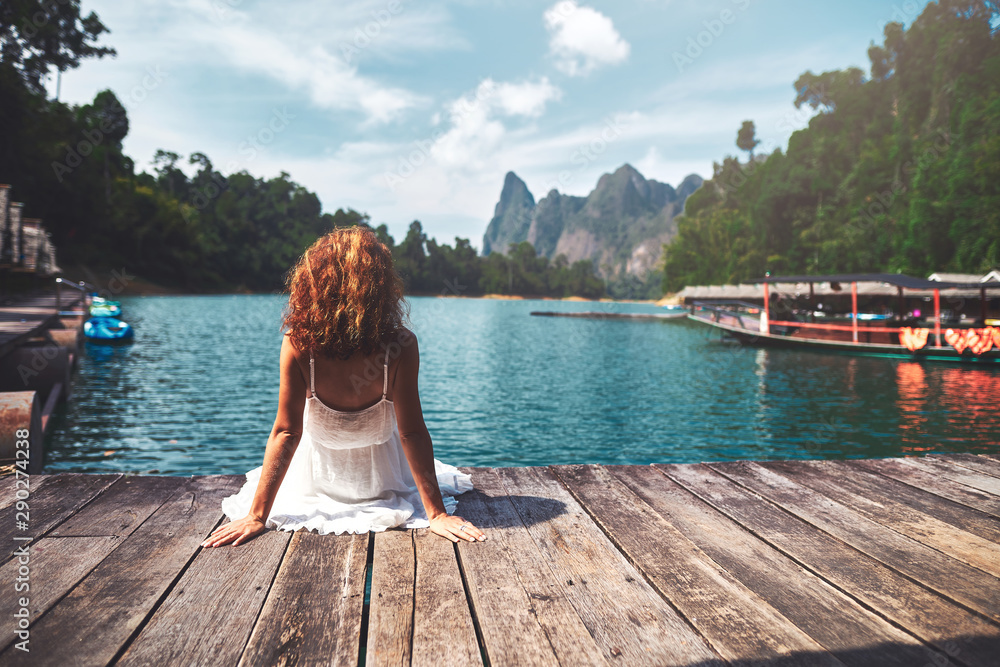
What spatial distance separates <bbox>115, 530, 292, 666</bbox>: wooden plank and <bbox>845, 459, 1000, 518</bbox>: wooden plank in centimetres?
323

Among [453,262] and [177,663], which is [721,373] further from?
[453,262]

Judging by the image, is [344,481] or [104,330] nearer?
[344,481]

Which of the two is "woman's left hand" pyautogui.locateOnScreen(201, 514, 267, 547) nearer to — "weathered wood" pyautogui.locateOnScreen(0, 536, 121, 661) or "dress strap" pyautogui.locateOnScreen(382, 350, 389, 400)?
"weathered wood" pyautogui.locateOnScreen(0, 536, 121, 661)

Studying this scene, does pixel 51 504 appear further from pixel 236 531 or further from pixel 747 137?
pixel 747 137

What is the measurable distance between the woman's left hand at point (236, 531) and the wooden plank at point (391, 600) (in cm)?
51

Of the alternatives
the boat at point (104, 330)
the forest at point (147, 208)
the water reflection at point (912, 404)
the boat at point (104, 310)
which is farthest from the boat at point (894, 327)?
the boat at point (104, 310)

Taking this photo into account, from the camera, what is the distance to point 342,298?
2.32 meters

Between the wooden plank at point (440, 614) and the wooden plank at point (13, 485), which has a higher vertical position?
the wooden plank at point (13, 485)

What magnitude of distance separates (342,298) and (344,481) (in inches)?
36.0

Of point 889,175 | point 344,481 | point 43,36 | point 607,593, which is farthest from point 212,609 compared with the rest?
point 889,175

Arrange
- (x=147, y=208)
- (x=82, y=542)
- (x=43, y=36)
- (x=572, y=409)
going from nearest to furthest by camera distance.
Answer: (x=82, y=542) < (x=572, y=409) < (x=43, y=36) < (x=147, y=208)

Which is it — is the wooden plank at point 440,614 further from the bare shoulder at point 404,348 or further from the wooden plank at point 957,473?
the wooden plank at point 957,473

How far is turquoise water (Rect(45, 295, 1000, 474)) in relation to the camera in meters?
8.80

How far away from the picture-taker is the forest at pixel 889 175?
108 ft
